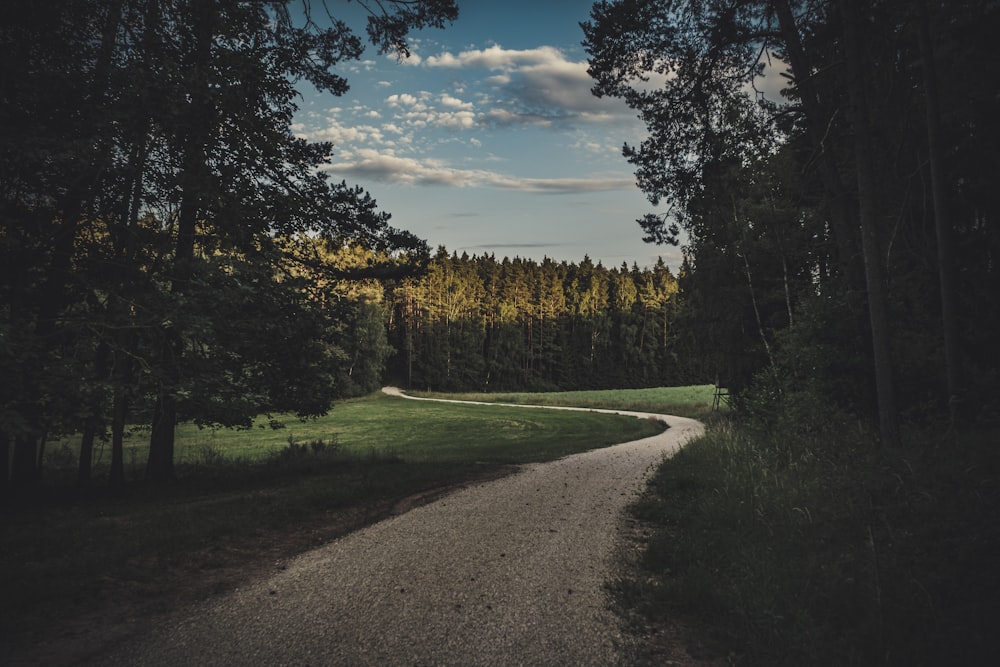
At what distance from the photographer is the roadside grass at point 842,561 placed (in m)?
3.90

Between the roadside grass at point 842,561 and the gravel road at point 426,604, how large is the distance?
0.65m

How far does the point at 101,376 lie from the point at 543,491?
8.13m

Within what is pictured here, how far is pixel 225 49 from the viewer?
30.6 ft

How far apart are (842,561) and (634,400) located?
5209 cm

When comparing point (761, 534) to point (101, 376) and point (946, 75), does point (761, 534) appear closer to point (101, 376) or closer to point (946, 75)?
point (101, 376)

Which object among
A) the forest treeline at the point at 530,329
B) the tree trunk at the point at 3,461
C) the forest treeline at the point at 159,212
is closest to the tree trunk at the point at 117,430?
the forest treeline at the point at 159,212

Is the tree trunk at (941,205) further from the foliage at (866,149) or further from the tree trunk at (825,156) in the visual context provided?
the tree trunk at (825,156)

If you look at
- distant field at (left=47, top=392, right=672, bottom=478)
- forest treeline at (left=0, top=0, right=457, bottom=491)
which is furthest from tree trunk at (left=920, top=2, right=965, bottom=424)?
distant field at (left=47, top=392, right=672, bottom=478)

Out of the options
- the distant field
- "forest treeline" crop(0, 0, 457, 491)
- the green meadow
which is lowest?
the distant field

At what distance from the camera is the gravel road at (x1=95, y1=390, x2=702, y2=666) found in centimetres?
445

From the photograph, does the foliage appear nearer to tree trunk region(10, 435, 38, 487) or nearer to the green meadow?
the green meadow

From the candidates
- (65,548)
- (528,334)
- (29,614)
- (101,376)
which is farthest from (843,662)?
(528,334)

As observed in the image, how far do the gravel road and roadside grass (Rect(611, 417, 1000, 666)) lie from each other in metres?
0.65

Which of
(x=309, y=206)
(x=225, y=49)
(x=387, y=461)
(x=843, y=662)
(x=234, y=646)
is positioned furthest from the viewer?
(x=387, y=461)
